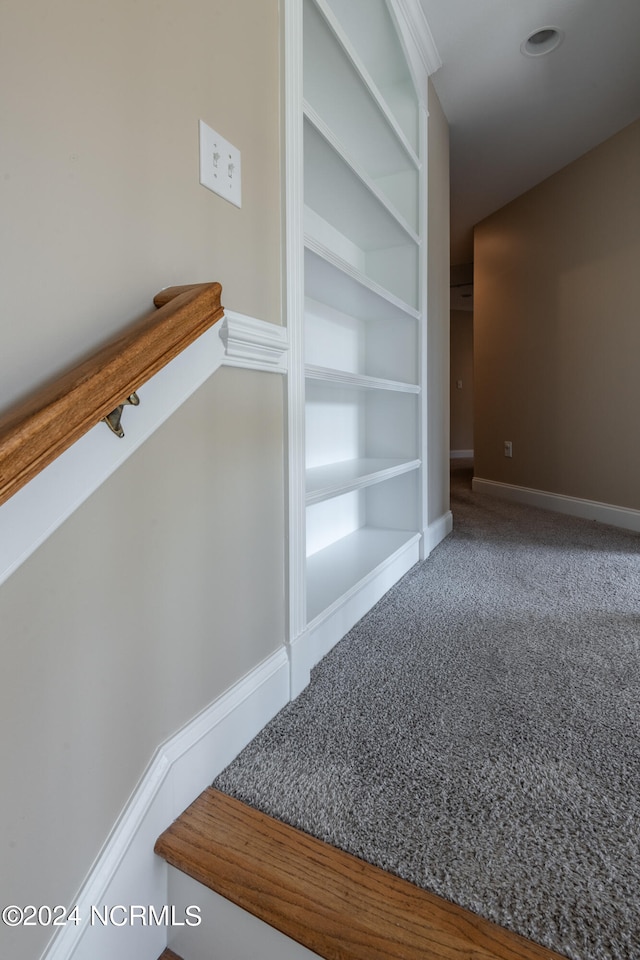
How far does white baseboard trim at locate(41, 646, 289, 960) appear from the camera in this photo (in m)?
0.64

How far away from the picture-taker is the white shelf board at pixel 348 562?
1.46m

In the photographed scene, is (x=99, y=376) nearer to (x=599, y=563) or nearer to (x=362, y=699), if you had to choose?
(x=362, y=699)

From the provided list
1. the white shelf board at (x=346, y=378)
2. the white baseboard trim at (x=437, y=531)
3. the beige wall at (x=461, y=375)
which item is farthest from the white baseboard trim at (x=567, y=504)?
the beige wall at (x=461, y=375)

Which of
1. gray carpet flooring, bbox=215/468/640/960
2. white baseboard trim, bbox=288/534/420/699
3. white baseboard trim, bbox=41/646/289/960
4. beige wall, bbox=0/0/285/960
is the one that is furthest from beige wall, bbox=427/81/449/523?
white baseboard trim, bbox=41/646/289/960

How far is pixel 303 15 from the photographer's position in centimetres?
121

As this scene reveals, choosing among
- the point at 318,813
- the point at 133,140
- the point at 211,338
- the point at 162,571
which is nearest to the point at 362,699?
the point at 318,813

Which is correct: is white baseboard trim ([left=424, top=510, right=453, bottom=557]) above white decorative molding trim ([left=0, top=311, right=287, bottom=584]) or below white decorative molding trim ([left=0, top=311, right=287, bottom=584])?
below

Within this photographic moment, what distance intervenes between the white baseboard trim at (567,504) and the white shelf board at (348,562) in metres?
1.51

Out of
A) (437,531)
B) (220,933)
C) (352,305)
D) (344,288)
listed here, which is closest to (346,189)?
(344,288)

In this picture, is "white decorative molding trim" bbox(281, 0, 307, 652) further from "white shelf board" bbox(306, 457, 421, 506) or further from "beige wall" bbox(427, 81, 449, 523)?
"beige wall" bbox(427, 81, 449, 523)

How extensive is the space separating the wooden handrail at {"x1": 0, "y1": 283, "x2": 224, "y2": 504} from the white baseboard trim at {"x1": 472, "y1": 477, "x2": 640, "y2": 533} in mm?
2943

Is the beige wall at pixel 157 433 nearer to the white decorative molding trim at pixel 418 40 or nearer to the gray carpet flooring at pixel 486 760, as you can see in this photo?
the gray carpet flooring at pixel 486 760

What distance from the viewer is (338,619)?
4.73 ft

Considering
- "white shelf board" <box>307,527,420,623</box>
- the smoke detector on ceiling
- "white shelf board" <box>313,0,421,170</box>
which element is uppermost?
the smoke detector on ceiling
